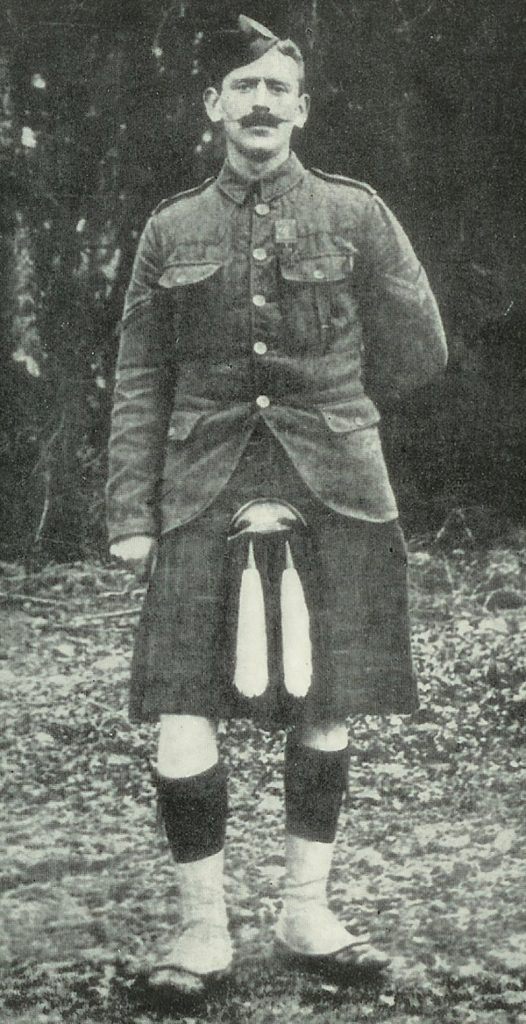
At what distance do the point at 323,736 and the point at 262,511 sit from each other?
47 cm

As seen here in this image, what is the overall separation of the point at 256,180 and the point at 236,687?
1.00m

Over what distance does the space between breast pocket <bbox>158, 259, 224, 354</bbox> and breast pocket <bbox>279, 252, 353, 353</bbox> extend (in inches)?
5.2

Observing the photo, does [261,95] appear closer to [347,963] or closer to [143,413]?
[143,413]

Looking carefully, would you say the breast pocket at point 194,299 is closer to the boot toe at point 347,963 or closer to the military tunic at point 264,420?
the military tunic at point 264,420

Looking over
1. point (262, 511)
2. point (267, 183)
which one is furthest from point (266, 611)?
point (267, 183)

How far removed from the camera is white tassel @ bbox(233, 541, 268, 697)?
2.41 meters

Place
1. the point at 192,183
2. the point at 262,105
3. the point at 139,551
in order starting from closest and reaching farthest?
the point at 262,105 < the point at 139,551 < the point at 192,183

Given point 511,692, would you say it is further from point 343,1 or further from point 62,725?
point 343,1

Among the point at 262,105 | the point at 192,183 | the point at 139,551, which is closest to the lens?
the point at 262,105

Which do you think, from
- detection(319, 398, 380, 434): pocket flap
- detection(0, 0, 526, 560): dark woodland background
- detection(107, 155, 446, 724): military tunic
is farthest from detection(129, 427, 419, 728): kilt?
detection(0, 0, 526, 560): dark woodland background

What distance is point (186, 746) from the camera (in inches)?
96.9

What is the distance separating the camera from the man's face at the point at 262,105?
2.41 m

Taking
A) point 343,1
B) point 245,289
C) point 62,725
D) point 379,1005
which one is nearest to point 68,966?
point 379,1005

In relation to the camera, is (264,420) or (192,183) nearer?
(264,420)
